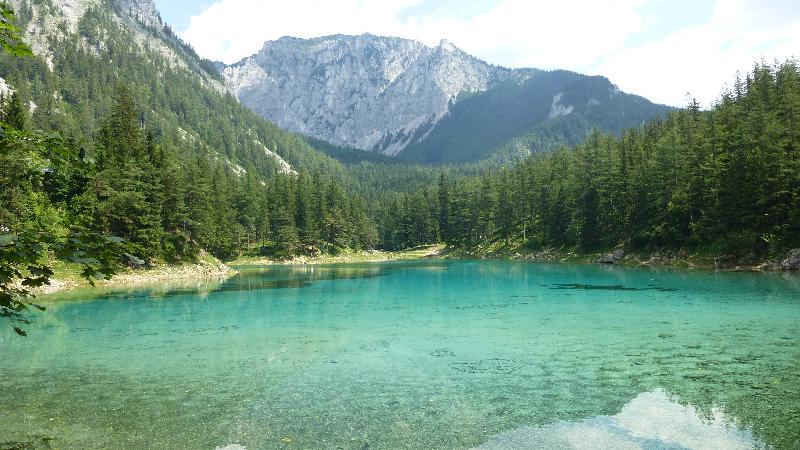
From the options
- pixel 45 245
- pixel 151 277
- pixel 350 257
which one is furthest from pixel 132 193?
pixel 350 257

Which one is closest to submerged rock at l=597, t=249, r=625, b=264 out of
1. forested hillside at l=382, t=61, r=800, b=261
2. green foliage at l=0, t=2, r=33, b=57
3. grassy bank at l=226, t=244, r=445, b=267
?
forested hillside at l=382, t=61, r=800, b=261

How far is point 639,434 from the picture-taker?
1136cm

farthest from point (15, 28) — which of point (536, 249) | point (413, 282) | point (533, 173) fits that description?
point (533, 173)

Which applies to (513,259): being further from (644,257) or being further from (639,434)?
(639,434)

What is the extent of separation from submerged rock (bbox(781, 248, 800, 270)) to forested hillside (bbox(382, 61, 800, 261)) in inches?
66.1

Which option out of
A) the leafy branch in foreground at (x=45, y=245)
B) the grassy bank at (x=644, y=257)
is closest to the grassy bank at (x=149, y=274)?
the leafy branch in foreground at (x=45, y=245)

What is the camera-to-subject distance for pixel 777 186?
57.2 m

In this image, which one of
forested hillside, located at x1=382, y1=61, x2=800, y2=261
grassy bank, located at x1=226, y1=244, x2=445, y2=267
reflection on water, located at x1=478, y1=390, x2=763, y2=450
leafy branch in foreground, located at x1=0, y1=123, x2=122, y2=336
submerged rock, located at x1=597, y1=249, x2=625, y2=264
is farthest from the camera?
grassy bank, located at x1=226, y1=244, x2=445, y2=267

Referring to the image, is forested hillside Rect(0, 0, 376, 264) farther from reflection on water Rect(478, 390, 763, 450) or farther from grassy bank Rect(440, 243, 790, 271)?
grassy bank Rect(440, 243, 790, 271)

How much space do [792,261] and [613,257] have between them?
30779 mm

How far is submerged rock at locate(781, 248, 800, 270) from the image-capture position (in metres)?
52.0

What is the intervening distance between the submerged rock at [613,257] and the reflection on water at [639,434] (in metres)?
74.6

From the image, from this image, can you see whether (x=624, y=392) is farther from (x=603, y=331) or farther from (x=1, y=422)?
(x=1, y=422)

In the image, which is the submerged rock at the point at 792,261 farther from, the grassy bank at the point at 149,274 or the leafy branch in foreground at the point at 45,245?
the grassy bank at the point at 149,274
